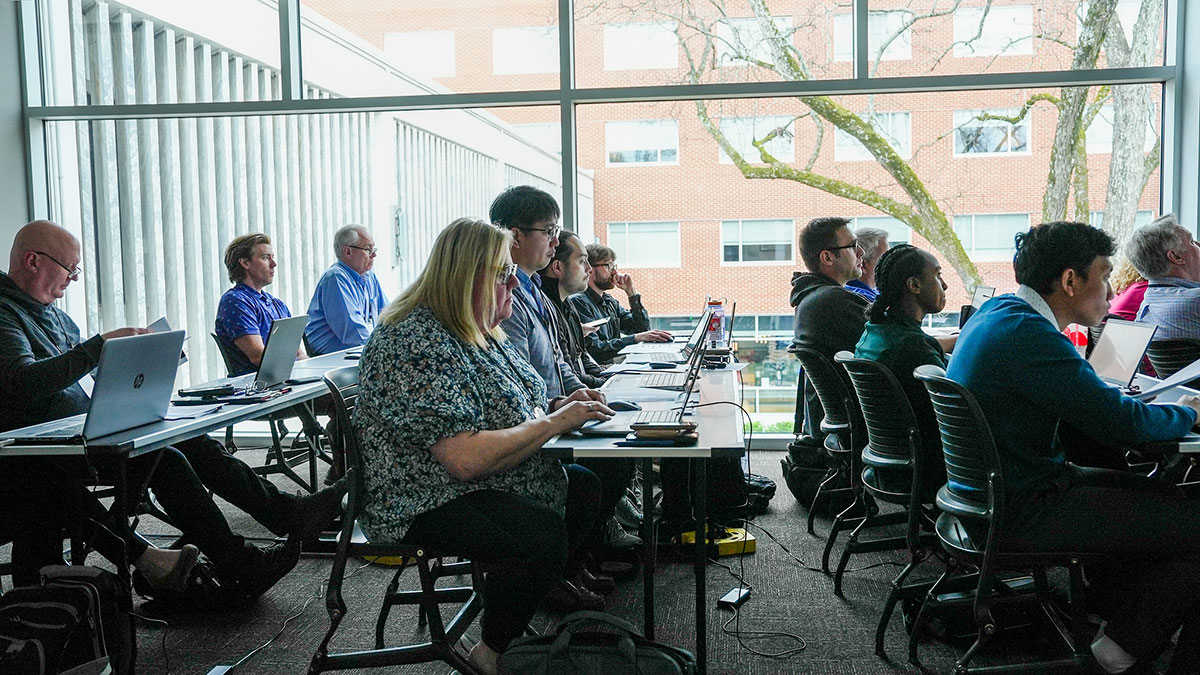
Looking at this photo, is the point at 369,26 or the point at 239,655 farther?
the point at 369,26

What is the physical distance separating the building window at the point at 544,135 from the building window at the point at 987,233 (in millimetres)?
2529

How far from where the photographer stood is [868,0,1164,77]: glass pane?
572cm

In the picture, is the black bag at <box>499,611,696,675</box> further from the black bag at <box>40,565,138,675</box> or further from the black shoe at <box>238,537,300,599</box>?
the black shoe at <box>238,537,300,599</box>

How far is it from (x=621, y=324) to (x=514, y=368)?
4.01 meters

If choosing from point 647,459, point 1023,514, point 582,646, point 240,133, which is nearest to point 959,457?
point 1023,514

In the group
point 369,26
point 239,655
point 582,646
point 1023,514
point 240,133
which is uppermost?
point 369,26

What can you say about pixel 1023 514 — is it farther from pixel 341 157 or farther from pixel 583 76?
pixel 341 157

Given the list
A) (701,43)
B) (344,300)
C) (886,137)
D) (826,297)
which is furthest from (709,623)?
(701,43)

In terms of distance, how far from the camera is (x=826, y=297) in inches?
169

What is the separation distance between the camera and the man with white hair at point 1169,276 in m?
3.95

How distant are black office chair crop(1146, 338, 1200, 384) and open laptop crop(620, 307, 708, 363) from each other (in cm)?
169

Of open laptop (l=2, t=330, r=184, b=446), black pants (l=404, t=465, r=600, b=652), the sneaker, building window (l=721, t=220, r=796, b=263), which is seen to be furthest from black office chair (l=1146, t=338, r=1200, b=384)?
open laptop (l=2, t=330, r=184, b=446)

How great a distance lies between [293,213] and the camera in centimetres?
680

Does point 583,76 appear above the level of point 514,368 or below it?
above
